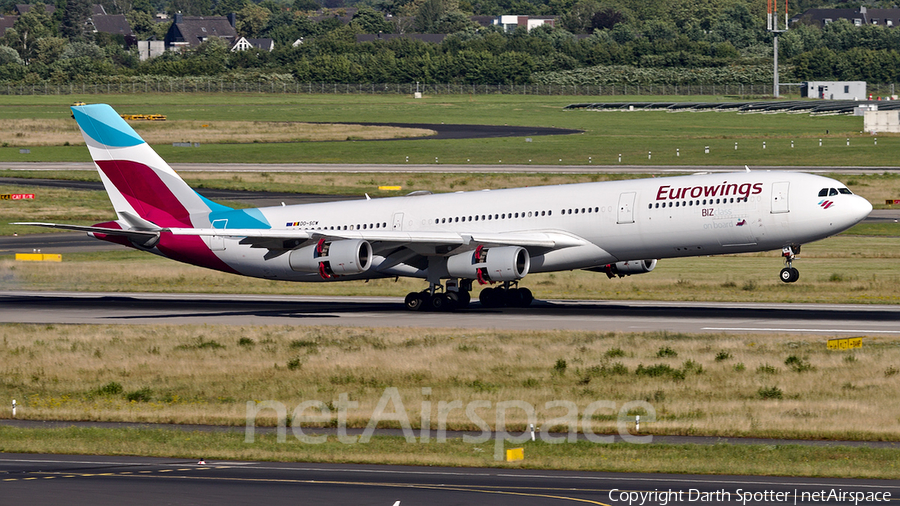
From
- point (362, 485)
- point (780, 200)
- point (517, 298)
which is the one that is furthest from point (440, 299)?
point (362, 485)

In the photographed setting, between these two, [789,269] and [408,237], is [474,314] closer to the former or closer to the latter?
[408,237]

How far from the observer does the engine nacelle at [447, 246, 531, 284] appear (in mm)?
49469

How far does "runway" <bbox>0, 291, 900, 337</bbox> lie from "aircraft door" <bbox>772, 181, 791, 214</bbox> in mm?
4570

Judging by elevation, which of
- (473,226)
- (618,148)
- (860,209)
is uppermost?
(618,148)

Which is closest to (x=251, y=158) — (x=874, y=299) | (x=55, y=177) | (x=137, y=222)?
(x=55, y=177)

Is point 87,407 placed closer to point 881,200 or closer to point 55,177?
point 881,200

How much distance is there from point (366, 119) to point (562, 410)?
158 metres

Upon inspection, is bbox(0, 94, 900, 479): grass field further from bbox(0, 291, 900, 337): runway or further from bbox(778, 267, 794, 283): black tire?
bbox(778, 267, 794, 283): black tire

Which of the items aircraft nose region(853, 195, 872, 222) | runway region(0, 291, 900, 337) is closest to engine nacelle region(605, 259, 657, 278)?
runway region(0, 291, 900, 337)

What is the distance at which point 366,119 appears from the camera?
618ft

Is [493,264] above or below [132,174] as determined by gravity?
below
